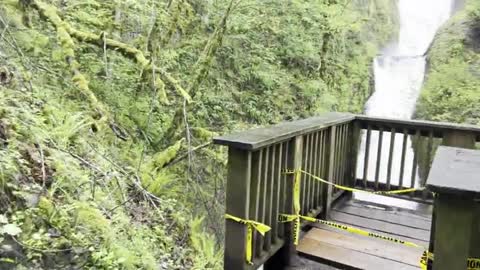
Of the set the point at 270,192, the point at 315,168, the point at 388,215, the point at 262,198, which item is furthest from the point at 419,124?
the point at 262,198

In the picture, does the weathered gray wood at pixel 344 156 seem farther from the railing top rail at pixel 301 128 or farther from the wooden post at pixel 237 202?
the wooden post at pixel 237 202

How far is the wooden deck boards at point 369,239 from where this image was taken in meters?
3.11

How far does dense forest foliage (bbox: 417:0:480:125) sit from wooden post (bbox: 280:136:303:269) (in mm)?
8342

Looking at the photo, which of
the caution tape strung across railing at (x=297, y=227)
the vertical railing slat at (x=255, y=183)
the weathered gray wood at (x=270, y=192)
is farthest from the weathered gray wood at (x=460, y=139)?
the vertical railing slat at (x=255, y=183)

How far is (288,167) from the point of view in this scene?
313 centimetres

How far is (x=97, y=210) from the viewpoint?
2.84 m

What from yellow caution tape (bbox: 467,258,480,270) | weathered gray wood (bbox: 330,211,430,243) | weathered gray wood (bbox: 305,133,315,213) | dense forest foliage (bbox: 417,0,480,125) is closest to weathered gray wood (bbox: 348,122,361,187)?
weathered gray wood (bbox: 330,211,430,243)

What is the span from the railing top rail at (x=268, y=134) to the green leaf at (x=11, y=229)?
1.18 metres

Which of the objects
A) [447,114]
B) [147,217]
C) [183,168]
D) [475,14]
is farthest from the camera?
[475,14]

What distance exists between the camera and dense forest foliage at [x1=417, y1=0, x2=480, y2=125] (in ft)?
34.9

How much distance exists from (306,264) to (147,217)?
138 centimetres

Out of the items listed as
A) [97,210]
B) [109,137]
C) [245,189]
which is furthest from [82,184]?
[109,137]

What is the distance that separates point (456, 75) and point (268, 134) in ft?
35.3

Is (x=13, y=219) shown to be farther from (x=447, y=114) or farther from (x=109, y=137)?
(x=447, y=114)
